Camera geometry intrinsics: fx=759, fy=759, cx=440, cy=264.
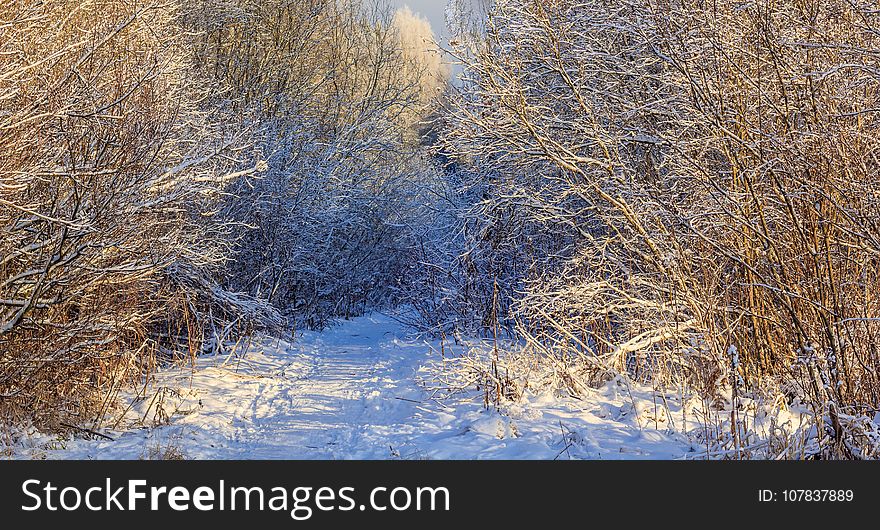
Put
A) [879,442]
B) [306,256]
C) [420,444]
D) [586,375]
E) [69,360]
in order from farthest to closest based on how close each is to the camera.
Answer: [306,256] → [586,375] → [69,360] → [420,444] → [879,442]

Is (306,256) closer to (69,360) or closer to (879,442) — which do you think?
(69,360)

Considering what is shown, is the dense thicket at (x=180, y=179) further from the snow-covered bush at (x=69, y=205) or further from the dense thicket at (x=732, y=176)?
the dense thicket at (x=732, y=176)

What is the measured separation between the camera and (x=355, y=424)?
7246 millimetres

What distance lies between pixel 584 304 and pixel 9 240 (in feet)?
17.4

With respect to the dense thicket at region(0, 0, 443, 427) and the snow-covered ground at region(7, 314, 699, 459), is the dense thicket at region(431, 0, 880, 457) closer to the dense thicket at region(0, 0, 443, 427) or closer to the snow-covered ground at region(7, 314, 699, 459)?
the snow-covered ground at region(7, 314, 699, 459)

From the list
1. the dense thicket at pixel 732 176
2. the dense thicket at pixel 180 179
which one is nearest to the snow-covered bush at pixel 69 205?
the dense thicket at pixel 180 179

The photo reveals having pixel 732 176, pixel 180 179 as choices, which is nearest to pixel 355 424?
pixel 180 179

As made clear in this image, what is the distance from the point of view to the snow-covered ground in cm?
564

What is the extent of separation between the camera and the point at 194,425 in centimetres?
690

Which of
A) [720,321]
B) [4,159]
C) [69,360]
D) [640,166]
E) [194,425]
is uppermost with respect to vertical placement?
[640,166]

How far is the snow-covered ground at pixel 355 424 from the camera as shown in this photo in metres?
5.64

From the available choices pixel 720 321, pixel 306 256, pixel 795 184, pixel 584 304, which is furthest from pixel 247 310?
pixel 795 184

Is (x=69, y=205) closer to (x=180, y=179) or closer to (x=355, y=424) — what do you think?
(x=180, y=179)

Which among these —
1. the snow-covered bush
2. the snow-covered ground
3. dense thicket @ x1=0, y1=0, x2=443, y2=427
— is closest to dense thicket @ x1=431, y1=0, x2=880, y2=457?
the snow-covered ground
